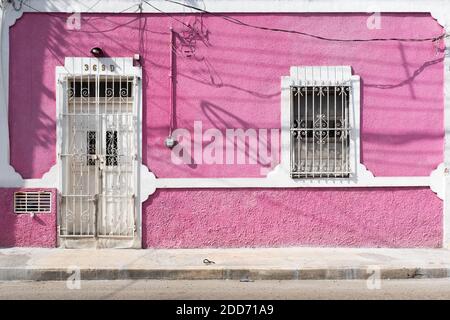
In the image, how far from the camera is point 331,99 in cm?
889

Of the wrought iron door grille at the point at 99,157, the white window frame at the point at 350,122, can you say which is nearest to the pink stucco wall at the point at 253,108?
the white window frame at the point at 350,122

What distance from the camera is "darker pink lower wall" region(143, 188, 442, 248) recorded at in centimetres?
871

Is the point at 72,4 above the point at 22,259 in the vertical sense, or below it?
above

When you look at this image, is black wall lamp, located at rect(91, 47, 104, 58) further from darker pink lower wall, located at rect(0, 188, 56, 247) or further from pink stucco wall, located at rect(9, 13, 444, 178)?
darker pink lower wall, located at rect(0, 188, 56, 247)

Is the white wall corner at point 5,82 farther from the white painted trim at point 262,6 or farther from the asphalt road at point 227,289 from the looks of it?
the asphalt road at point 227,289

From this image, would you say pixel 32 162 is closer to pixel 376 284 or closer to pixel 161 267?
pixel 161 267

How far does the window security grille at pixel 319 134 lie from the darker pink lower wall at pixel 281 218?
360mm

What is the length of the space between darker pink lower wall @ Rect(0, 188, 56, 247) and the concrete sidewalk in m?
0.27

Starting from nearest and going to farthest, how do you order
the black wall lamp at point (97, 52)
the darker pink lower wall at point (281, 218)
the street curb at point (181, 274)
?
the street curb at point (181, 274) < the black wall lamp at point (97, 52) < the darker pink lower wall at point (281, 218)

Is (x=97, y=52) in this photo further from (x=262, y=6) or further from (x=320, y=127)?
(x=320, y=127)

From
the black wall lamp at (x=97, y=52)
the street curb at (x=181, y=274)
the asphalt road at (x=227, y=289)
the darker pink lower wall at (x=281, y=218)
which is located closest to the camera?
the asphalt road at (x=227, y=289)

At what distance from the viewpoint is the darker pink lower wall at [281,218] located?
8711 mm
